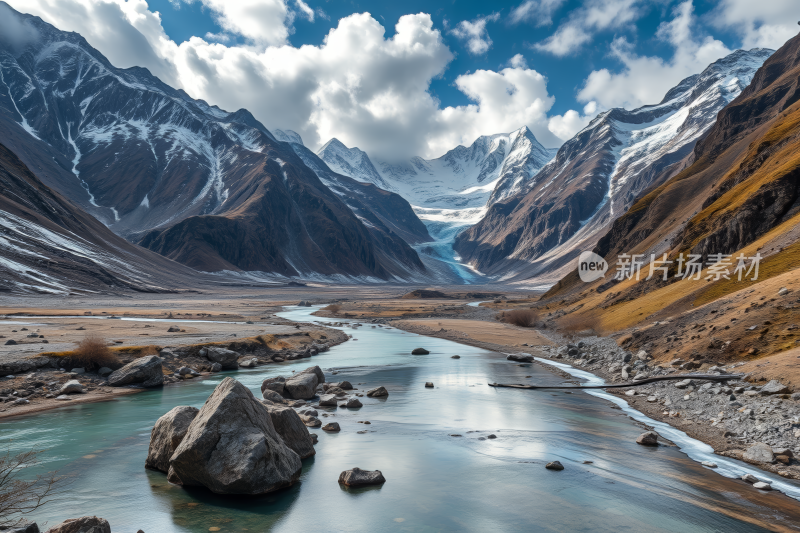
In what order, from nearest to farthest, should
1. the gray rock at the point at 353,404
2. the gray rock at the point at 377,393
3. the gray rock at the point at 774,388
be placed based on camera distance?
1. the gray rock at the point at 774,388
2. the gray rock at the point at 353,404
3. the gray rock at the point at 377,393

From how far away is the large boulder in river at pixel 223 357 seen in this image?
43.6 m

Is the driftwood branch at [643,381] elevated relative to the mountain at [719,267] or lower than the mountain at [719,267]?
lower

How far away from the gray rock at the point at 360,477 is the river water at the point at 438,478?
33 centimetres

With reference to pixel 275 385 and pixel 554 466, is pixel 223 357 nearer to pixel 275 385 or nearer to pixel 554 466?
pixel 275 385

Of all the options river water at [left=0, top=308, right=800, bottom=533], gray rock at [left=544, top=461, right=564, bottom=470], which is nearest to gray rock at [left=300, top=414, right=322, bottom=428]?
river water at [left=0, top=308, right=800, bottom=533]

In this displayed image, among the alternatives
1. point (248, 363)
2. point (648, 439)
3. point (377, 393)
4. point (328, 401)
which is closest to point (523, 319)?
point (248, 363)

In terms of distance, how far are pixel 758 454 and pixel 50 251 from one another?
7202 inches

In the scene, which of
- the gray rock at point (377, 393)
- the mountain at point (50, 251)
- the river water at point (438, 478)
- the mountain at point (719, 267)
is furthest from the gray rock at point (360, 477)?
the mountain at point (50, 251)

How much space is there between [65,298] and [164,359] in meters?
105

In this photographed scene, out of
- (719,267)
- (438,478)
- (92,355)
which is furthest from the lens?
(719,267)

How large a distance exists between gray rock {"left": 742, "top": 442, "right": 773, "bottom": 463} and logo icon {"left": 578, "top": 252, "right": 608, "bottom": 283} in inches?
3899

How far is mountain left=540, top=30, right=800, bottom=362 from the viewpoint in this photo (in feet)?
114

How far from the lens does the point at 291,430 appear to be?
20328 mm

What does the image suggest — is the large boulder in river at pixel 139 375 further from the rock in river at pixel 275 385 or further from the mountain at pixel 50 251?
the mountain at pixel 50 251
